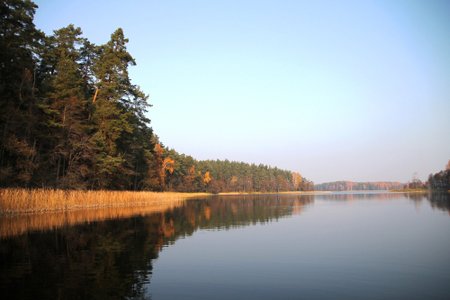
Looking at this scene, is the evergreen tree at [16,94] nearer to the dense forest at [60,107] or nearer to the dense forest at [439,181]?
the dense forest at [60,107]

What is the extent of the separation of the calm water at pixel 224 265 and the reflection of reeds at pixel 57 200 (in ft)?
31.0

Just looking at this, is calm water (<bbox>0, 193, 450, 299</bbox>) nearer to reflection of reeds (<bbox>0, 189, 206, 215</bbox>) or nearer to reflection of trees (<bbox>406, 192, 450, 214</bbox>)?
reflection of reeds (<bbox>0, 189, 206, 215</bbox>)

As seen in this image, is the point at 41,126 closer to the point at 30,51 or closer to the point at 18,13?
the point at 30,51

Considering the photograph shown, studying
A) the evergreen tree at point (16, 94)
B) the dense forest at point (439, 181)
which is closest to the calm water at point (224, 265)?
the evergreen tree at point (16, 94)

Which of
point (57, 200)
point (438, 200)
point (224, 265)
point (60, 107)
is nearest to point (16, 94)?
point (60, 107)

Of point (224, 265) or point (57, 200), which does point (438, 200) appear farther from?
point (224, 265)

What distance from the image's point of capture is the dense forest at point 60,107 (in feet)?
108

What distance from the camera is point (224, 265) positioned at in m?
12.9

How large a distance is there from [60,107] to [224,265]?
109 ft

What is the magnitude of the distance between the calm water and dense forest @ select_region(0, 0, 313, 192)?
17.5 metres

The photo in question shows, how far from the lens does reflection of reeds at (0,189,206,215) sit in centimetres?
2762

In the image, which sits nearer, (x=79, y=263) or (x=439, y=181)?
(x=79, y=263)

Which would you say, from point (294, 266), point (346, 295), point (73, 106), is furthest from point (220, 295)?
point (73, 106)

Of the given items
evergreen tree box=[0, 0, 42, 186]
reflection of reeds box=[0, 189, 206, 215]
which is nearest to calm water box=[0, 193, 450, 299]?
reflection of reeds box=[0, 189, 206, 215]
